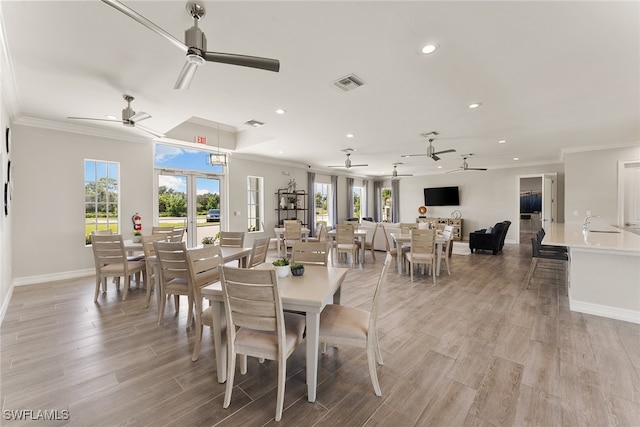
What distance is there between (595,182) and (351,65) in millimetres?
6977

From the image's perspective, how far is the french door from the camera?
6.20 meters

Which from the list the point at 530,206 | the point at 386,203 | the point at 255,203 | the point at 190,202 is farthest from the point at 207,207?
the point at 530,206

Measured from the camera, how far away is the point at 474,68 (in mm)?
2820

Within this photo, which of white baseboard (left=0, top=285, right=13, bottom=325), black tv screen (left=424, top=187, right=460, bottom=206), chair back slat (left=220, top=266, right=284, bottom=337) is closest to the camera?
chair back slat (left=220, top=266, right=284, bottom=337)

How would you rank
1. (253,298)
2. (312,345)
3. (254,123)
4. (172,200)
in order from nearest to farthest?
(253,298) < (312,345) < (254,123) < (172,200)

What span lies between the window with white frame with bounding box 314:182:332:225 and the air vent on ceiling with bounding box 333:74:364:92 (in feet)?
22.8

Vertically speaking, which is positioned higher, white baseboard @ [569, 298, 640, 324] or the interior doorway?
the interior doorway

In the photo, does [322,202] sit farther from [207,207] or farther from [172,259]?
[172,259]

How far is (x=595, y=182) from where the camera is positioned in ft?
20.2

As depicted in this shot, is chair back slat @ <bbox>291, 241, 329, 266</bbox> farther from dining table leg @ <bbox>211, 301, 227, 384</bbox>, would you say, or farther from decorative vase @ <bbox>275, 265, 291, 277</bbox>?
dining table leg @ <bbox>211, 301, 227, 384</bbox>

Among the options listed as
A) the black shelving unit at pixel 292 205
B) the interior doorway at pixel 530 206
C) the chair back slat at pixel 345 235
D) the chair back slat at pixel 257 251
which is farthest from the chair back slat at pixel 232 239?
the interior doorway at pixel 530 206

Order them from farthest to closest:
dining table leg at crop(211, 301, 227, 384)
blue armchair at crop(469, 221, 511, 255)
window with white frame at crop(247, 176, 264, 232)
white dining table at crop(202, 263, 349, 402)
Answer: window with white frame at crop(247, 176, 264, 232) < blue armchair at crop(469, 221, 511, 255) < dining table leg at crop(211, 301, 227, 384) < white dining table at crop(202, 263, 349, 402)

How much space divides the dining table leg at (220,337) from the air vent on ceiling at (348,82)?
266 cm

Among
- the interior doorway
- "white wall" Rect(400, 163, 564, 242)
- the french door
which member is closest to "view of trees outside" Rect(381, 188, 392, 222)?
"white wall" Rect(400, 163, 564, 242)
